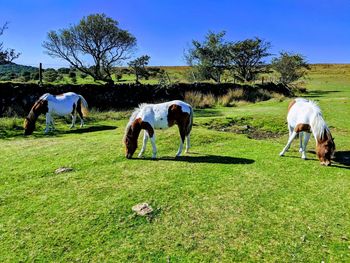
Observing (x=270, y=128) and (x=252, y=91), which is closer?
(x=270, y=128)

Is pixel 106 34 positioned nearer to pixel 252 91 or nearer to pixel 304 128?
pixel 252 91

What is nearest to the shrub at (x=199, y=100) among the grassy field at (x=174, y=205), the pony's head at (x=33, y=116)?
the pony's head at (x=33, y=116)

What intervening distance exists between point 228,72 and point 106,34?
19296 mm

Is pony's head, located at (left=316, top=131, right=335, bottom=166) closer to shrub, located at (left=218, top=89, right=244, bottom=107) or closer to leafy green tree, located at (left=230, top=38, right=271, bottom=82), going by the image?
shrub, located at (left=218, top=89, right=244, bottom=107)

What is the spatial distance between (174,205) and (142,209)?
2.03 ft

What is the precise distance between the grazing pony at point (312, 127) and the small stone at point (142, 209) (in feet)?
16.2

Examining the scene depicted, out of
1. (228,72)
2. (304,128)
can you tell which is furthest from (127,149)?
(228,72)

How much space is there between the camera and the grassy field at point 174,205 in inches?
197

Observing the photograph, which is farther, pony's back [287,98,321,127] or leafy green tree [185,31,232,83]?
leafy green tree [185,31,232,83]

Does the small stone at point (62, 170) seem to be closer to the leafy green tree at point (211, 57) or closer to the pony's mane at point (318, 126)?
the pony's mane at point (318, 126)

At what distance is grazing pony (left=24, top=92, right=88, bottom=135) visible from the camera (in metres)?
13.9

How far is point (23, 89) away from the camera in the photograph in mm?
18859

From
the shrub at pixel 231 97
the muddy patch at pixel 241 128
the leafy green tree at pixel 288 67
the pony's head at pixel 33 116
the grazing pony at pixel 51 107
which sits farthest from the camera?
the leafy green tree at pixel 288 67

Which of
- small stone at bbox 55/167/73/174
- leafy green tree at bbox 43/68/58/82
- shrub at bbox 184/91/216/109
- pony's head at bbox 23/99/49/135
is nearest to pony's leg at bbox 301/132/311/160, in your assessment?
small stone at bbox 55/167/73/174
